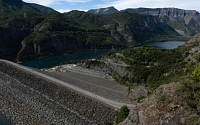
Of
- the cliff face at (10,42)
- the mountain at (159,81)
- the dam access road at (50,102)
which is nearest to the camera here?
the mountain at (159,81)

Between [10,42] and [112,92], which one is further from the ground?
[10,42]

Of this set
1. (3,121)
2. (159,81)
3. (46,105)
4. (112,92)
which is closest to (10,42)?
(3,121)

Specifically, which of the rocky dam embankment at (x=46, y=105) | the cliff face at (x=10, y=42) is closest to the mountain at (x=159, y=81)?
the rocky dam embankment at (x=46, y=105)

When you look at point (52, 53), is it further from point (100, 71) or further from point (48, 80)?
point (48, 80)

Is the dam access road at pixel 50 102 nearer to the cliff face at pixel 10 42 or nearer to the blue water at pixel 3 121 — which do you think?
the blue water at pixel 3 121

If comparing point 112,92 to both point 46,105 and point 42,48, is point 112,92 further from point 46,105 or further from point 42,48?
point 42,48

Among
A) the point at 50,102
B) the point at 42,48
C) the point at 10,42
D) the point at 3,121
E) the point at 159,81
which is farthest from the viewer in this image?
the point at 42,48

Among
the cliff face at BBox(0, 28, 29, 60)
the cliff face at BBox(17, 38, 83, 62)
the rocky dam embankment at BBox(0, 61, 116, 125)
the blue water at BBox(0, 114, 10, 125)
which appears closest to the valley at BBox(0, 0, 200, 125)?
the rocky dam embankment at BBox(0, 61, 116, 125)

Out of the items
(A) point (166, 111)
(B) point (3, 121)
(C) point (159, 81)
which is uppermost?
(A) point (166, 111)
